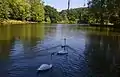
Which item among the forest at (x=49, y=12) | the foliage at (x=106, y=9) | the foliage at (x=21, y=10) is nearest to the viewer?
the foliage at (x=106, y=9)

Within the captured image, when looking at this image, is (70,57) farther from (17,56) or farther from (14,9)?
(14,9)

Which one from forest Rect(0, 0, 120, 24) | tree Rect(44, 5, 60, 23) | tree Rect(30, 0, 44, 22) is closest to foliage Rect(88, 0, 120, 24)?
forest Rect(0, 0, 120, 24)

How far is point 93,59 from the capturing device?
2270 centimetres

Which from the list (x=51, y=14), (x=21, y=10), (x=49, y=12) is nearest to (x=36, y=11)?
(x=21, y=10)

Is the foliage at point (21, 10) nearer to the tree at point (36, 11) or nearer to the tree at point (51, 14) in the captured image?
the tree at point (36, 11)

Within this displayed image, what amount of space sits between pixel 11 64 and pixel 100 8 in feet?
247

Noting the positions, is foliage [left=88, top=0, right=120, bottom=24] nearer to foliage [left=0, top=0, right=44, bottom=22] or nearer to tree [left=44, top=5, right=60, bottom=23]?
foliage [left=0, top=0, right=44, bottom=22]

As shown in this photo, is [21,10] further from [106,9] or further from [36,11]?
[106,9]

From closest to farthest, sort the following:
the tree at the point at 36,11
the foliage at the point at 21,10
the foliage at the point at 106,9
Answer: the foliage at the point at 106,9, the foliage at the point at 21,10, the tree at the point at 36,11

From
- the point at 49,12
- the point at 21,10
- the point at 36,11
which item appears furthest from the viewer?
the point at 49,12

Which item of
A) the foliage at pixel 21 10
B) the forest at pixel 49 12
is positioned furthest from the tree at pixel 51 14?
the foliage at pixel 21 10

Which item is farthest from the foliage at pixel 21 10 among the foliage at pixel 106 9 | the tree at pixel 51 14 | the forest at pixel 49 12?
the foliage at pixel 106 9

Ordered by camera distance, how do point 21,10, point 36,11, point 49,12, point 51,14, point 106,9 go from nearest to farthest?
point 106,9, point 21,10, point 36,11, point 51,14, point 49,12

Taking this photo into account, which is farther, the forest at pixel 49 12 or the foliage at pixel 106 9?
the forest at pixel 49 12
